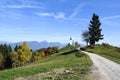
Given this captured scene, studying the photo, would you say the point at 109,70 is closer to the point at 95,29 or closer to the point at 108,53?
the point at 108,53

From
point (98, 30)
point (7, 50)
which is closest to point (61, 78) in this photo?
point (98, 30)

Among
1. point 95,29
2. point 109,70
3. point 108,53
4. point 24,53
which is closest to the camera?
point 109,70

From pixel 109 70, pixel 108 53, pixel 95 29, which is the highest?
pixel 95 29

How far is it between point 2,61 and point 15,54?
18.0m

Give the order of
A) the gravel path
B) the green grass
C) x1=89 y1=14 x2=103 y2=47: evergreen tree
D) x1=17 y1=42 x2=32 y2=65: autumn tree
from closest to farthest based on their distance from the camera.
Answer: the gravel path
the green grass
x1=89 y1=14 x2=103 y2=47: evergreen tree
x1=17 y1=42 x2=32 y2=65: autumn tree

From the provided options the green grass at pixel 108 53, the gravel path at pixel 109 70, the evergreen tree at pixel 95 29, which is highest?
the evergreen tree at pixel 95 29

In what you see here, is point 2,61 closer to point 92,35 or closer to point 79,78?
point 92,35

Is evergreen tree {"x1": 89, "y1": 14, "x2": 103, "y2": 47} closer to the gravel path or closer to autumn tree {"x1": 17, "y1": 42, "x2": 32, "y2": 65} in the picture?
autumn tree {"x1": 17, "y1": 42, "x2": 32, "y2": 65}

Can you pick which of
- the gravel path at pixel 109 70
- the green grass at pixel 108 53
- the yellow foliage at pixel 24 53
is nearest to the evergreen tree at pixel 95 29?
the green grass at pixel 108 53

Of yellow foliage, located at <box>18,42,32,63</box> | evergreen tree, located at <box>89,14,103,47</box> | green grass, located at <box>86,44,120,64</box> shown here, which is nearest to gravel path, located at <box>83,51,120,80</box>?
green grass, located at <box>86,44,120,64</box>

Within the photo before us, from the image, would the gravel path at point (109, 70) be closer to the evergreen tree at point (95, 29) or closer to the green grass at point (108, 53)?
the green grass at point (108, 53)

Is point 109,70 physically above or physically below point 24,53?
below

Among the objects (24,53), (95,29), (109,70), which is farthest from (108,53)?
(24,53)

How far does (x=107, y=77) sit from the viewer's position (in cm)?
2966
